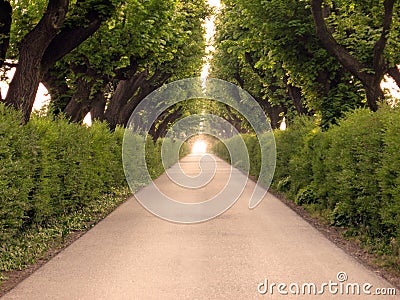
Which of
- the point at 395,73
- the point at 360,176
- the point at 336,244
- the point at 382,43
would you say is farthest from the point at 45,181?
the point at 395,73

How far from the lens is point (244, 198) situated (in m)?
19.8

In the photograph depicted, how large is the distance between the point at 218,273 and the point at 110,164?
13.0m

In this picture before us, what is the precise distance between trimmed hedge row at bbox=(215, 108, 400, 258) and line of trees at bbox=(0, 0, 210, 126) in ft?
22.8

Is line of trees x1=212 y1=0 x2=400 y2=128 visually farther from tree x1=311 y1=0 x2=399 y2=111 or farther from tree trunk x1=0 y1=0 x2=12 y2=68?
tree trunk x1=0 y1=0 x2=12 y2=68

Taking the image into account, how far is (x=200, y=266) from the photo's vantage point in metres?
8.30

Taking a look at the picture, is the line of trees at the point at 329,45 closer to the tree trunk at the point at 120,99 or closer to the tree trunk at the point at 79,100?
the tree trunk at the point at 79,100

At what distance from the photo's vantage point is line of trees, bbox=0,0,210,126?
1306 cm

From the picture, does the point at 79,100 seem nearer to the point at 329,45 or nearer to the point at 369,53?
the point at 329,45

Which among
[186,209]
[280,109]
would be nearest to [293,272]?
[186,209]

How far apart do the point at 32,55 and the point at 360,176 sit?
26.6 feet

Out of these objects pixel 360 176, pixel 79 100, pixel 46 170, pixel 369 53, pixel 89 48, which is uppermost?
pixel 369 53

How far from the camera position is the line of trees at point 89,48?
1306 cm

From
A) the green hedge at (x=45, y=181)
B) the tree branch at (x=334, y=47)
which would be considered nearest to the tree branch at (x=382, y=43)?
the tree branch at (x=334, y=47)

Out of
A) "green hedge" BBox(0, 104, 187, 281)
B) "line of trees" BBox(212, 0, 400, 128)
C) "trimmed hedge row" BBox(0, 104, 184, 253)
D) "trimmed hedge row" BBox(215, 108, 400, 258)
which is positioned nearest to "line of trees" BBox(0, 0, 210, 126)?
"trimmed hedge row" BBox(0, 104, 184, 253)
